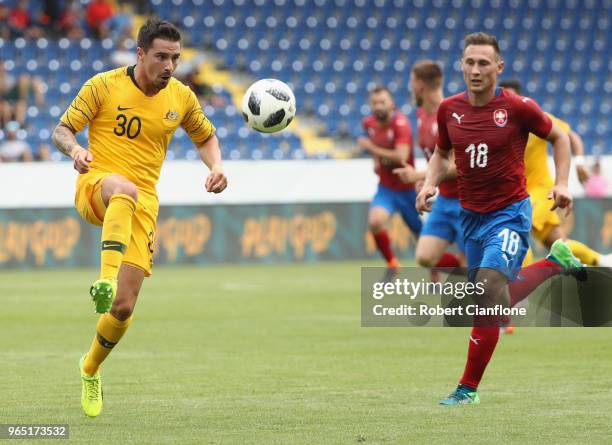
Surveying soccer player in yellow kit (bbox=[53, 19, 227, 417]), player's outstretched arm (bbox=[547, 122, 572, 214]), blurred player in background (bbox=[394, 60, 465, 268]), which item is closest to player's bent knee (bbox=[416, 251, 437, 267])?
blurred player in background (bbox=[394, 60, 465, 268])

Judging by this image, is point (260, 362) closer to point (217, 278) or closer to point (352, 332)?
point (352, 332)

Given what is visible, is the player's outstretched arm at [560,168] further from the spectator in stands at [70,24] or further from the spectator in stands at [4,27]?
the spectator in stands at [70,24]

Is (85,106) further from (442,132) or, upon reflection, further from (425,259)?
(425,259)

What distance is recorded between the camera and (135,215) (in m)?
7.27

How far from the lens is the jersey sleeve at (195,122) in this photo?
779 cm

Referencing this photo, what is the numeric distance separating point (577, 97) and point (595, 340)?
18.0 metres

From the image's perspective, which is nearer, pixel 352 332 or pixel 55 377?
pixel 55 377

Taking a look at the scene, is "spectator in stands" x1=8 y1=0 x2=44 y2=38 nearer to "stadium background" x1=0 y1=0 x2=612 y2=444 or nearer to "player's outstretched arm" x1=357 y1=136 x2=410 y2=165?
"stadium background" x1=0 y1=0 x2=612 y2=444

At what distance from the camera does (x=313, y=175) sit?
72.9 feet

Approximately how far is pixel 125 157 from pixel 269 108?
4.19ft

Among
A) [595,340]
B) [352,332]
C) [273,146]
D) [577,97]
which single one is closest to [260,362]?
[352,332]

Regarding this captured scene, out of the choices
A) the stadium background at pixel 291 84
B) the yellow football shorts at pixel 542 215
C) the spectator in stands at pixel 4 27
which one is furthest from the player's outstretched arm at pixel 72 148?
the spectator in stands at pixel 4 27

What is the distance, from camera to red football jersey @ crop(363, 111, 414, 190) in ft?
48.9

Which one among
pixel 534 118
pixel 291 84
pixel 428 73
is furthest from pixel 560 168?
pixel 291 84
